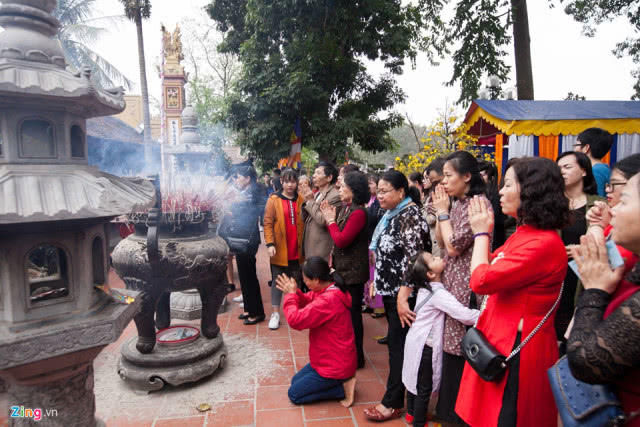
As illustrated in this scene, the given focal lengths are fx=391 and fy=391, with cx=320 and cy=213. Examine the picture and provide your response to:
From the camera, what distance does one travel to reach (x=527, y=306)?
5.56 feet

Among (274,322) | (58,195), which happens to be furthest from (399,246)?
(274,322)

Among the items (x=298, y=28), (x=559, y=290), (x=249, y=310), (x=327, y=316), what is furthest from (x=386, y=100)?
(x=559, y=290)

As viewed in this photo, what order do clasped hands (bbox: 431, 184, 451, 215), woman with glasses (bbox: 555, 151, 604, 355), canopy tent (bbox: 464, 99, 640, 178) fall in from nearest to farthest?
clasped hands (bbox: 431, 184, 451, 215)
woman with glasses (bbox: 555, 151, 604, 355)
canopy tent (bbox: 464, 99, 640, 178)

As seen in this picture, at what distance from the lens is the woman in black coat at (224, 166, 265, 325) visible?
4711 millimetres

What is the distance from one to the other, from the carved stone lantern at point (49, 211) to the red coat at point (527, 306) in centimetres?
191

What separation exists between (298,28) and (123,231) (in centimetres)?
687

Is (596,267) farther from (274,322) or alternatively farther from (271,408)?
(274,322)

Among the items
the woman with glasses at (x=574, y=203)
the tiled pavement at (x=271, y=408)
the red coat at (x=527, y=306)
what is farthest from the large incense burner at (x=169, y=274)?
the woman with glasses at (x=574, y=203)

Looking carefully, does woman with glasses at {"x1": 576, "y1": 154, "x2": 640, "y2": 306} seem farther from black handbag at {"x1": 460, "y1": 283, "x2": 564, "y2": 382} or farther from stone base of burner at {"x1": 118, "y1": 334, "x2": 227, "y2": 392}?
stone base of burner at {"x1": 118, "y1": 334, "x2": 227, "y2": 392}

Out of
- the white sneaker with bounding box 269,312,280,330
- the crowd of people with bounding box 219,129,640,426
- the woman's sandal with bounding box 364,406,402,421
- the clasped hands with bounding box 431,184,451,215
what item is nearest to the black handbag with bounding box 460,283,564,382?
the crowd of people with bounding box 219,129,640,426

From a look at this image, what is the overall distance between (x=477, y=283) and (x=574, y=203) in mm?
1492

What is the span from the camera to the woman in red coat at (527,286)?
5.41 feet

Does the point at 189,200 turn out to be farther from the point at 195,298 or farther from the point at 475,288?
the point at 475,288

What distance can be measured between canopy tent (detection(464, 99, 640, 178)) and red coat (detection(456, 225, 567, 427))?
6122 millimetres
